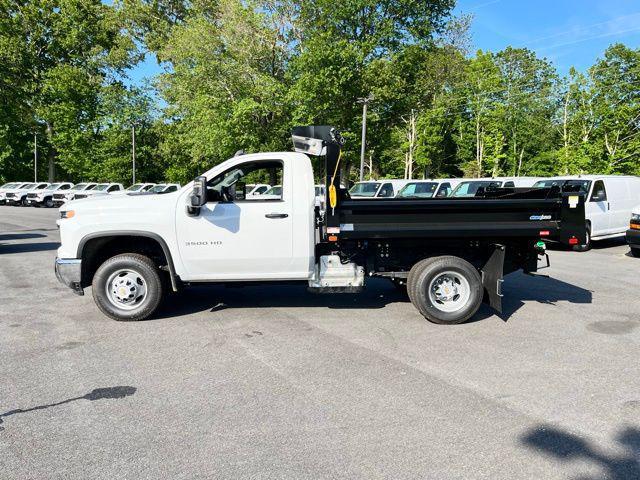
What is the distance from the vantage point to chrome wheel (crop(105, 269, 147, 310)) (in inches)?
256

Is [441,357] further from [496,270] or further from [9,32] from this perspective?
[9,32]

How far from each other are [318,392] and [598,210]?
1306 centimetres

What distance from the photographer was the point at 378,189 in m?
21.5

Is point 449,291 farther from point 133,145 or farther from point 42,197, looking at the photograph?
point 133,145

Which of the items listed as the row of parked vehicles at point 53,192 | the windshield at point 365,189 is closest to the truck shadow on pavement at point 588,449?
the windshield at point 365,189

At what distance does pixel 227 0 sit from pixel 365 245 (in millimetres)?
32376

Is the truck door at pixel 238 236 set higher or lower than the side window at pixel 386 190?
lower

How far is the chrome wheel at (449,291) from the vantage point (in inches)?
253

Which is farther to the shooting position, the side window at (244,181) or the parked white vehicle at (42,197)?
the parked white vehicle at (42,197)

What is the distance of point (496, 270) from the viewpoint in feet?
21.2

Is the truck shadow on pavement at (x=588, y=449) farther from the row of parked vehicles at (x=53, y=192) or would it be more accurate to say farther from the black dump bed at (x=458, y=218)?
the row of parked vehicles at (x=53, y=192)

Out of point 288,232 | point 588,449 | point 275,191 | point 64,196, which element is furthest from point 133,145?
point 588,449

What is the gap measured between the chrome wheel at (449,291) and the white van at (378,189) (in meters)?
14.4

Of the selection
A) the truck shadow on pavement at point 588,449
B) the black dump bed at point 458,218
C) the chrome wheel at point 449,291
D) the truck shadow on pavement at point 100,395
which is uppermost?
the black dump bed at point 458,218
